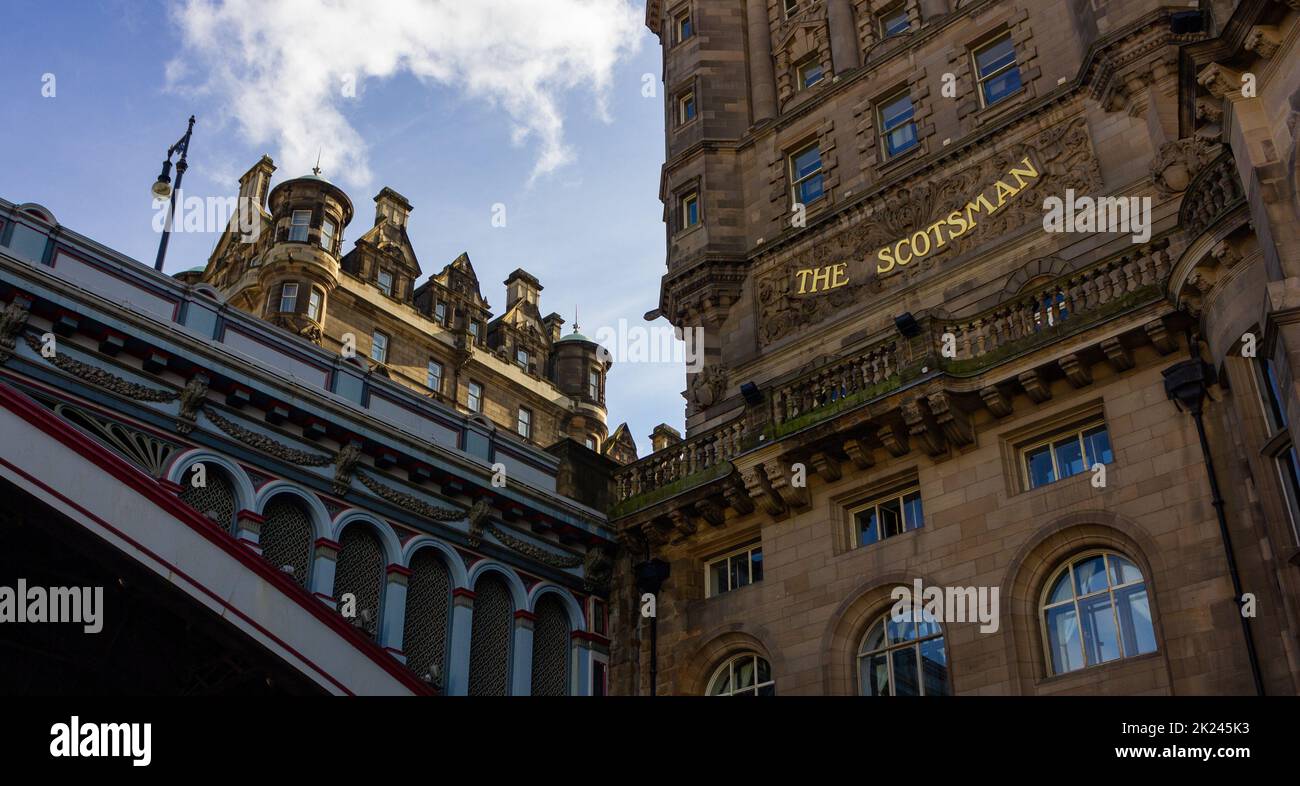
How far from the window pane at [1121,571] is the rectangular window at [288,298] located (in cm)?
3566

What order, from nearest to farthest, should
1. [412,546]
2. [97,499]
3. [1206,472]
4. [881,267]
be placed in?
[97,499] < [1206,472] < [412,546] < [881,267]

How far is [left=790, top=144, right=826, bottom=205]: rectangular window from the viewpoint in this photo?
31.5 meters

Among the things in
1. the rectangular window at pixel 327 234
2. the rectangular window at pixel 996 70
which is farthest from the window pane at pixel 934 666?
the rectangular window at pixel 327 234

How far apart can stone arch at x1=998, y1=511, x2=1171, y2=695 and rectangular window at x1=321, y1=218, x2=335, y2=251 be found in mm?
36366

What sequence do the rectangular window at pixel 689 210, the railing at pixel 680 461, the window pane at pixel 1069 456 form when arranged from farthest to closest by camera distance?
the rectangular window at pixel 689 210 < the railing at pixel 680 461 < the window pane at pixel 1069 456

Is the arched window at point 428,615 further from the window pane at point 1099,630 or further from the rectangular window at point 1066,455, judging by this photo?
the window pane at point 1099,630

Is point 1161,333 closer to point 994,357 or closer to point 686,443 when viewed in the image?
point 994,357

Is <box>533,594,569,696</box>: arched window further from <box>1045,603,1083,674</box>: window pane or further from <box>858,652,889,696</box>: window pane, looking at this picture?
<box>1045,603,1083,674</box>: window pane

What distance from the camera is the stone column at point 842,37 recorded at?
32562 millimetres

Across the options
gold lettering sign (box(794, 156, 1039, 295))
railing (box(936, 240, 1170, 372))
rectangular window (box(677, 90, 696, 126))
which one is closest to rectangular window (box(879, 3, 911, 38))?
rectangular window (box(677, 90, 696, 126))

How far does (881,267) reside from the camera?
2845cm

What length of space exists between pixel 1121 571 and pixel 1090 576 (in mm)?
578
